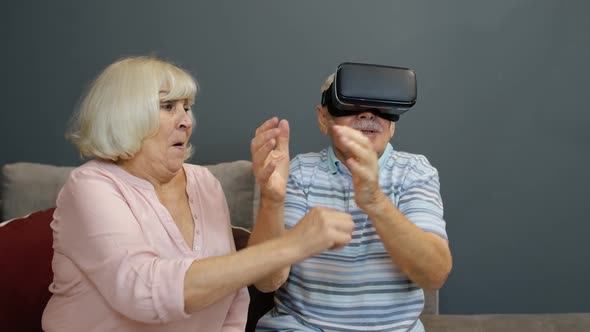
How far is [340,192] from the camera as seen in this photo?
4.78 feet

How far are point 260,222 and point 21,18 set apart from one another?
1320mm

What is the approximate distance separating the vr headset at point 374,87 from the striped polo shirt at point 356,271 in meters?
0.22

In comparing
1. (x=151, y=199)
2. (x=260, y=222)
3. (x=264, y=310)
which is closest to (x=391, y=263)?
(x=260, y=222)

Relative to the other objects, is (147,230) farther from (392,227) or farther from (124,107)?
(392,227)

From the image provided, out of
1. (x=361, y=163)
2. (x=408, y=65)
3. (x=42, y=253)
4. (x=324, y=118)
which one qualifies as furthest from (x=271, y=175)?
(x=408, y=65)

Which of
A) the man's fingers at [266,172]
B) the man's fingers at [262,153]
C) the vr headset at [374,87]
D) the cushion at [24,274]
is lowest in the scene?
the cushion at [24,274]

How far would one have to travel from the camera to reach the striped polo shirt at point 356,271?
1369 millimetres

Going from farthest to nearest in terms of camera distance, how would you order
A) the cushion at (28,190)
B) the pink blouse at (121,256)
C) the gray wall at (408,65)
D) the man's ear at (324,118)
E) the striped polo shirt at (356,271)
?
1. the gray wall at (408,65)
2. the cushion at (28,190)
3. the man's ear at (324,118)
4. the striped polo shirt at (356,271)
5. the pink blouse at (121,256)

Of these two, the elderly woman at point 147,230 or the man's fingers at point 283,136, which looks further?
the man's fingers at point 283,136

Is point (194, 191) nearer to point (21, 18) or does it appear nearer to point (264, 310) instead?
point (264, 310)

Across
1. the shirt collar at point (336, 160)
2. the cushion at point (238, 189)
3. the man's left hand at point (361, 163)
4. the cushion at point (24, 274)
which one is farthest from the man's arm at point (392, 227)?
the cushion at point (24, 274)

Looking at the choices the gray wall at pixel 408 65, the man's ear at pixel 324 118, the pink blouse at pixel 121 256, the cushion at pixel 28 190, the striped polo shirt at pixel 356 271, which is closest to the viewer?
the pink blouse at pixel 121 256

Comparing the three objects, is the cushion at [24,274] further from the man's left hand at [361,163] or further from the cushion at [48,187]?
the man's left hand at [361,163]

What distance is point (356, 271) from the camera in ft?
4.54
